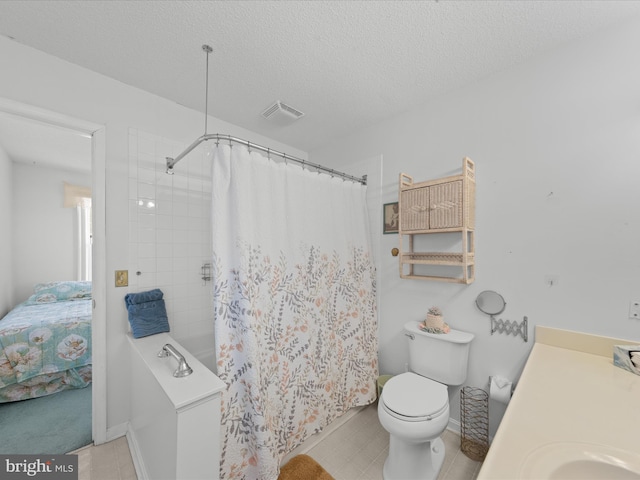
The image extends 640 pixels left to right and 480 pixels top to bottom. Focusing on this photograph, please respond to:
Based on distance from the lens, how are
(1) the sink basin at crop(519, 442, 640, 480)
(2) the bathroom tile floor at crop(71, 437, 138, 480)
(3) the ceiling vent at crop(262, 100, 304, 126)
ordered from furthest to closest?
1. (3) the ceiling vent at crop(262, 100, 304, 126)
2. (2) the bathroom tile floor at crop(71, 437, 138, 480)
3. (1) the sink basin at crop(519, 442, 640, 480)

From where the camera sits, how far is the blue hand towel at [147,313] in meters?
1.70

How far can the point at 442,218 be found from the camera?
1.69m

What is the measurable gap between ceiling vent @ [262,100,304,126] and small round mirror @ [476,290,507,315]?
1.87 metres

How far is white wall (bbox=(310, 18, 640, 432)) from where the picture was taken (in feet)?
4.19

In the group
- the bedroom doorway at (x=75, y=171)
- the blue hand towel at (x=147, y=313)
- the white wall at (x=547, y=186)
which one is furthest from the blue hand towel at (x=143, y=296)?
the white wall at (x=547, y=186)

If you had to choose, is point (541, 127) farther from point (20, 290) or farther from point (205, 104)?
point (20, 290)

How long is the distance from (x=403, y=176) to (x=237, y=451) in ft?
6.51

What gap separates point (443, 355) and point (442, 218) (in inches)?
34.8

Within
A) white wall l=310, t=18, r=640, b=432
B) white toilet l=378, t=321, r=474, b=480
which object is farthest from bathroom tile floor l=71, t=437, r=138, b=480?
white wall l=310, t=18, r=640, b=432

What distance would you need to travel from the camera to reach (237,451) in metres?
1.39

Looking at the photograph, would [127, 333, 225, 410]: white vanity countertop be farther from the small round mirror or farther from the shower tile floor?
the small round mirror

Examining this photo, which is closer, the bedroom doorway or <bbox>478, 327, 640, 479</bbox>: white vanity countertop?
<bbox>478, 327, 640, 479</bbox>: white vanity countertop

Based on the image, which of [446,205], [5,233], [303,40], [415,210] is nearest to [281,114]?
[303,40]

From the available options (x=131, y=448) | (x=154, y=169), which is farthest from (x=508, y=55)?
(x=131, y=448)
